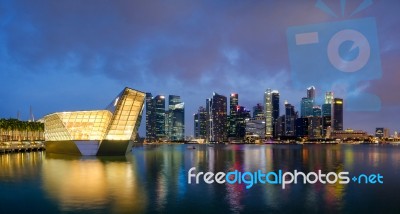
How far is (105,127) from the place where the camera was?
331ft

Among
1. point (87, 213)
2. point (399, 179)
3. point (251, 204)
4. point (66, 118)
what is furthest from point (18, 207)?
point (66, 118)

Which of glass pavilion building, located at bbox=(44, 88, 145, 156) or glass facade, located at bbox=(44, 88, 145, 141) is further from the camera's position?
glass pavilion building, located at bbox=(44, 88, 145, 156)

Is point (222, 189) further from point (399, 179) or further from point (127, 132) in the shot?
point (127, 132)

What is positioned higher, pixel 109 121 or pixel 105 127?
pixel 109 121

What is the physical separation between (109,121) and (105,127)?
2.69m

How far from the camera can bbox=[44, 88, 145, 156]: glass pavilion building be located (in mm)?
99750

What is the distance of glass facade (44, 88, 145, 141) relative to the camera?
99.4 metres

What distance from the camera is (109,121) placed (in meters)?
99.3

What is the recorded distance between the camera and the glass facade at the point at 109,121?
99.4 m

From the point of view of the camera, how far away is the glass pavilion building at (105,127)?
99.8 m

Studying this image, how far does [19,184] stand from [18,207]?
14.8m

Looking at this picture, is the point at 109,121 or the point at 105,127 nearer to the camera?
the point at 109,121

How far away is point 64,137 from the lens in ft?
366

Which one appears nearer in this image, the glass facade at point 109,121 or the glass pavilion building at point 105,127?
the glass facade at point 109,121
